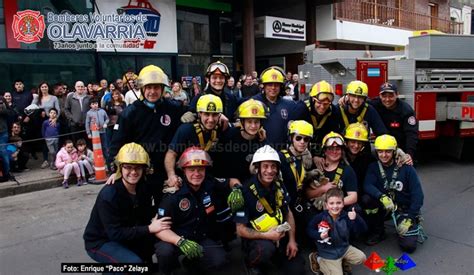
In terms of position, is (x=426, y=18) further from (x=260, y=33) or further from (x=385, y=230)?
(x=385, y=230)

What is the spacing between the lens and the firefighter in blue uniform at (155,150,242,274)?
3.38 meters

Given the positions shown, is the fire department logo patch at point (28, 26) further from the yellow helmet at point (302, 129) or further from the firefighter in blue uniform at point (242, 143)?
the yellow helmet at point (302, 129)

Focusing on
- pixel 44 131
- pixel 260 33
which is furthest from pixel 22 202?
pixel 260 33

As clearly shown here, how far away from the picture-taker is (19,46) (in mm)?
10109

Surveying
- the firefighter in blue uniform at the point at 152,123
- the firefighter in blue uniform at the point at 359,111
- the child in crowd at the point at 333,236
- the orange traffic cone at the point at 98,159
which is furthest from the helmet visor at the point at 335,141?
the orange traffic cone at the point at 98,159

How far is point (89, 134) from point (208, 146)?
192 inches

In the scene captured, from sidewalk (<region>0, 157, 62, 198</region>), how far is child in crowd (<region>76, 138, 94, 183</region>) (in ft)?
1.41

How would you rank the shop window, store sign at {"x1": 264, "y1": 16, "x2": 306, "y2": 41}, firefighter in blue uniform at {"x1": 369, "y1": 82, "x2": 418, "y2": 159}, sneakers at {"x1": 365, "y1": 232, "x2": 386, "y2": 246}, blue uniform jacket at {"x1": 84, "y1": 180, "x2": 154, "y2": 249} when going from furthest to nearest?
1. store sign at {"x1": 264, "y1": 16, "x2": 306, "y2": 41}
2. the shop window
3. firefighter in blue uniform at {"x1": 369, "y1": 82, "x2": 418, "y2": 159}
4. sneakers at {"x1": 365, "y1": 232, "x2": 386, "y2": 246}
5. blue uniform jacket at {"x1": 84, "y1": 180, "x2": 154, "y2": 249}

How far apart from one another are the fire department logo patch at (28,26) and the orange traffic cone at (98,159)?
14.1ft

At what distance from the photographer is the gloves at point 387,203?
4.28 m

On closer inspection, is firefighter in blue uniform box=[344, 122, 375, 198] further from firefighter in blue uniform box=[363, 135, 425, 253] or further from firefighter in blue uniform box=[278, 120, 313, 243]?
firefighter in blue uniform box=[278, 120, 313, 243]

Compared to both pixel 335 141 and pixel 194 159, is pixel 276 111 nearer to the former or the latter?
pixel 335 141

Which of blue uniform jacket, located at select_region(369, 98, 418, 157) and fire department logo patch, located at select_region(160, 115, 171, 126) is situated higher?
fire department logo patch, located at select_region(160, 115, 171, 126)

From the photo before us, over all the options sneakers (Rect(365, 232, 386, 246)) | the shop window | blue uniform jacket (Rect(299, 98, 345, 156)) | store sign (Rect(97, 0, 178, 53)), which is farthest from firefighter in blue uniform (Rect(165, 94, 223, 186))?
store sign (Rect(97, 0, 178, 53))
